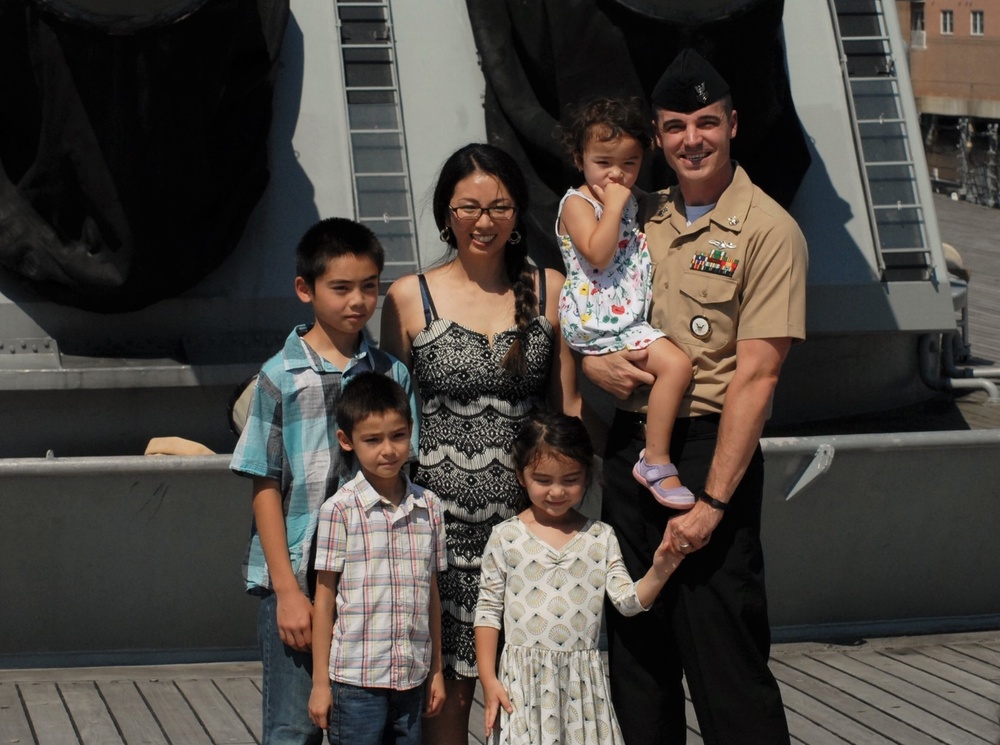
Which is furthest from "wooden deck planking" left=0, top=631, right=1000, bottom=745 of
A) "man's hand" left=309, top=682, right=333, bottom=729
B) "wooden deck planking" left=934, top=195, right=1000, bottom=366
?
"wooden deck planking" left=934, top=195, right=1000, bottom=366

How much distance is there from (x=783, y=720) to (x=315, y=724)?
1066 mm

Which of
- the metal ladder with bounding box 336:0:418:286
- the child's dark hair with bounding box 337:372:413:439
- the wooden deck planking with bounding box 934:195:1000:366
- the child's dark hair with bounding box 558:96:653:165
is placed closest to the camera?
the child's dark hair with bounding box 337:372:413:439

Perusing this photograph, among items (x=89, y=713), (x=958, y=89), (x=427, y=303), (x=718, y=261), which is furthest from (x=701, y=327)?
(x=958, y=89)

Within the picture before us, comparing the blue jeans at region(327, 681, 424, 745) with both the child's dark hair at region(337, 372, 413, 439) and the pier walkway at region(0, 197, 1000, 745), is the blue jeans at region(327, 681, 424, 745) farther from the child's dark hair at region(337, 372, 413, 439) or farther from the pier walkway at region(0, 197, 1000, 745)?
the pier walkway at region(0, 197, 1000, 745)

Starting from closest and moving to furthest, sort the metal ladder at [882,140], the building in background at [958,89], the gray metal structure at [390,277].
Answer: the gray metal structure at [390,277], the metal ladder at [882,140], the building in background at [958,89]

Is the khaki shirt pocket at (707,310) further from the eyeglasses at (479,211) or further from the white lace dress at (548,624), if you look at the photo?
the white lace dress at (548,624)

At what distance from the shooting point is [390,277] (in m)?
5.91

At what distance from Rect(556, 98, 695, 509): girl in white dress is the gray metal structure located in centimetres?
192

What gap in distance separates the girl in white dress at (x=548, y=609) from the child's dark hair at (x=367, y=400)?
319 millimetres

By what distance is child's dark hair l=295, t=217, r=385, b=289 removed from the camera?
3230 millimetres

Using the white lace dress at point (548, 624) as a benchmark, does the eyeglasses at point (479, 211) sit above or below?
above

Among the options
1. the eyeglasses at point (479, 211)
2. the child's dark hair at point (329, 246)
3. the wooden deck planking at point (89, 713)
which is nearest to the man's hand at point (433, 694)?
the child's dark hair at point (329, 246)

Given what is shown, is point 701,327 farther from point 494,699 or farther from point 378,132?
point 378,132

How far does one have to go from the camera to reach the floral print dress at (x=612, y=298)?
3.30 meters
